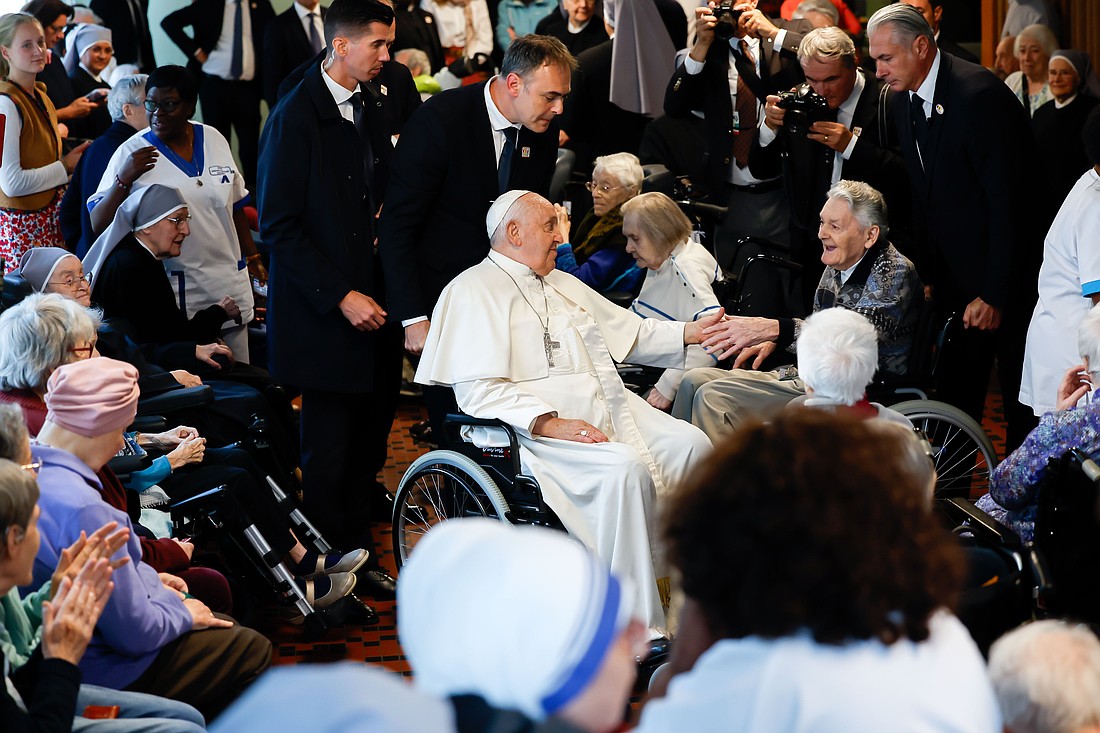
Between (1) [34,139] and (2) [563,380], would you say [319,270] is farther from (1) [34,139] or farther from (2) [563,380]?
(1) [34,139]

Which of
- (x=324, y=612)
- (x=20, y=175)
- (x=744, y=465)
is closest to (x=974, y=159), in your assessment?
(x=324, y=612)

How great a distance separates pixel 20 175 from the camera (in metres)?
4.82

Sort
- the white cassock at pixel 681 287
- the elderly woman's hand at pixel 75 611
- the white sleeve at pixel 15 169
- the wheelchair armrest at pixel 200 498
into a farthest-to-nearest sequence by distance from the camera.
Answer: the white sleeve at pixel 15 169 → the white cassock at pixel 681 287 → the wheelchair armrest at pixel 200 498 → the elderly woman's hand at pixel 75 611

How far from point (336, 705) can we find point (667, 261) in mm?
3360

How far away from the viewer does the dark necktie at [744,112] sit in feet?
16.0

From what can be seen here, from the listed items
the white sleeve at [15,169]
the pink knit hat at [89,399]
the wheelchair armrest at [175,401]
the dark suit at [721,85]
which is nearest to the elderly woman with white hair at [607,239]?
the dark suit at [721,85]

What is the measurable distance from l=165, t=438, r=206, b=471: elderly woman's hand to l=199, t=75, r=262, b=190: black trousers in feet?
13.2

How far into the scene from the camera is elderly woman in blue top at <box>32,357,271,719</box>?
7.59 feet

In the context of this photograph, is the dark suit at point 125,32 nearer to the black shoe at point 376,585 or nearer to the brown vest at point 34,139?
the brown vest at point 34,139

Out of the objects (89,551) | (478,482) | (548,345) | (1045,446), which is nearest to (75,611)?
(89,551)

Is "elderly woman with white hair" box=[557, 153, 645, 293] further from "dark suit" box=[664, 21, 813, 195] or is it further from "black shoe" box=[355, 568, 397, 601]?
"black shoe" box=[355, 568, 397, 601]

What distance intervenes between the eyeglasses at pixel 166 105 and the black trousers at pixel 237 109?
239cm

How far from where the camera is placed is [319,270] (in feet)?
12.4

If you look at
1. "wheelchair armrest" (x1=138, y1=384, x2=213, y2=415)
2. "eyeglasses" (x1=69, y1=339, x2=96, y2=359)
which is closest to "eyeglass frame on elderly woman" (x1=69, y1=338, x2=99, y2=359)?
"eyeglasses" (x1=69, y1=339, x2=96, y2=359)
